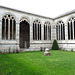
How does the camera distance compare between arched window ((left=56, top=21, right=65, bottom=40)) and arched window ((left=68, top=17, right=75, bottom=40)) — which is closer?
arched window ((left=68, top=17, right=75, bottom=40))

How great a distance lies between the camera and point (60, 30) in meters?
14.7

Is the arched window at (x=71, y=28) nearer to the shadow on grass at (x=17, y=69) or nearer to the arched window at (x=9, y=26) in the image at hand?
the arched window at (x=9, y=26)

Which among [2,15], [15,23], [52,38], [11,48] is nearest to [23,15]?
[15,23]

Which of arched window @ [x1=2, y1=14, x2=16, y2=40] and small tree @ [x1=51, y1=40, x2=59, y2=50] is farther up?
arched window @ [x1=2, y1=14, x2=16, y2=40]

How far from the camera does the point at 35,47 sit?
13.6m

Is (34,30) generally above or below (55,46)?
above

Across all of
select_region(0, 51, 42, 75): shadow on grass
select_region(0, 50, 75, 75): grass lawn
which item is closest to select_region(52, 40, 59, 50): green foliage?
select_region(0, 50, 75, 75): grass lawn

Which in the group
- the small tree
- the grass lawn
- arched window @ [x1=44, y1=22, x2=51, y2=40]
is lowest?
the grass lawn

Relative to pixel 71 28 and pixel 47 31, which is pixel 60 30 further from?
pixel 47 31

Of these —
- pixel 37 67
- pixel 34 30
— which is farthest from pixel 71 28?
pixel 37 67

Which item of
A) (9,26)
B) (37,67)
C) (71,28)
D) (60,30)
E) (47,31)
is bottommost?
(37,67)

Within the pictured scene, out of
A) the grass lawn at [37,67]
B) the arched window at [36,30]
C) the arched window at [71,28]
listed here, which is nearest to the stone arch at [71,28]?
the arched window at [71,28]

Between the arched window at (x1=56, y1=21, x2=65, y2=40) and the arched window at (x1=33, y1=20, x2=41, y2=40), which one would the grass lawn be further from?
the arched window at (x1=56, y1=21, x2=65, y2=40)

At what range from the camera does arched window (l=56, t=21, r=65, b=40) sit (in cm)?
1430
